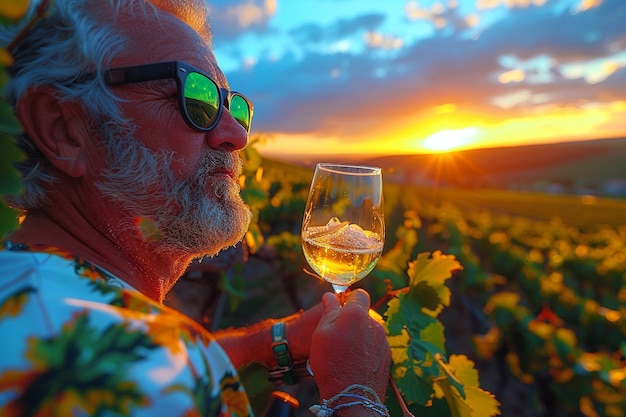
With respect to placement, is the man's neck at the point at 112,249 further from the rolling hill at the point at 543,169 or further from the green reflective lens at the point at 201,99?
the rolling hill at the point at 543,169

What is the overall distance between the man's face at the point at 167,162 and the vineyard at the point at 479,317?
693 millimetres

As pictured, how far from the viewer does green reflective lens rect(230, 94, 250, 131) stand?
1.83m

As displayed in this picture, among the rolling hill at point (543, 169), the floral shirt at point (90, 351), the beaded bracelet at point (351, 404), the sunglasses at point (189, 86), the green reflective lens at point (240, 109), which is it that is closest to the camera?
the floral shirt at point (90, 351)

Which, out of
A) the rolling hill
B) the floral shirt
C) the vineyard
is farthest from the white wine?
the rolling hill

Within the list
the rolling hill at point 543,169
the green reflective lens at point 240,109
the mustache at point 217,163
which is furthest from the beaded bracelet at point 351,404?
the rolling hill at point 543,169

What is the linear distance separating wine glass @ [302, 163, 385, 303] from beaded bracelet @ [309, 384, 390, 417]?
44cm

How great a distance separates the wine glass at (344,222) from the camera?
1498 millimetres

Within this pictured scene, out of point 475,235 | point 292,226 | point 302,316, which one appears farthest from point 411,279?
point 475,235

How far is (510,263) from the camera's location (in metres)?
10.0

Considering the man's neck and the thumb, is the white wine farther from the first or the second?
the man's neck

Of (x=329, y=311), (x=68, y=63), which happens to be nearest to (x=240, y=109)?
(x=68, y=63)

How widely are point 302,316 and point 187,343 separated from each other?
969mm

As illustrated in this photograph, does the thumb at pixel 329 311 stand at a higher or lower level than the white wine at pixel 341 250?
lower

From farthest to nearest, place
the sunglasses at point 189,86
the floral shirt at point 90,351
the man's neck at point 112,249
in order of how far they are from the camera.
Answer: the sunglasses at point 189,86, the man's neck at point 112,249, the floral shirt at point 90,351
